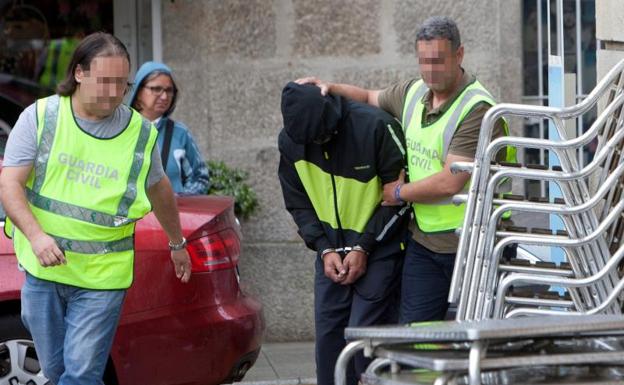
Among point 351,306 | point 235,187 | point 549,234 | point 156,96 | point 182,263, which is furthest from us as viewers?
point 235,187

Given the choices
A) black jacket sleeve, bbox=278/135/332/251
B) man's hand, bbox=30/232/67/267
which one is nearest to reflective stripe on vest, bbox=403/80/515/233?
black jacket sleeve, bbox=278/135/332/251

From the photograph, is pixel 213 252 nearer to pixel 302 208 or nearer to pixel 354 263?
pixel 302 208

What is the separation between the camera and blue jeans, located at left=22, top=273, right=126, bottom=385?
17.0 ft

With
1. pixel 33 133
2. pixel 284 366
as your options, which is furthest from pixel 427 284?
pixel 284 366

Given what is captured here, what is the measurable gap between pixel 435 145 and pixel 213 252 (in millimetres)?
1373

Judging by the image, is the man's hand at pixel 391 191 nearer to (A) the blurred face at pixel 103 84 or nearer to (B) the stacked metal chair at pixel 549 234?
(B) the stacked metal chair at pixel 549 234

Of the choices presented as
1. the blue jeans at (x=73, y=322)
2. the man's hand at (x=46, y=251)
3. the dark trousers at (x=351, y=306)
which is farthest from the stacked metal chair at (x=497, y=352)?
the dark trousers at (x=351, y=306)

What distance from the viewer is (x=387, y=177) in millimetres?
5734

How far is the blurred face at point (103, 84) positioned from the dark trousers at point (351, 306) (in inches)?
51.9

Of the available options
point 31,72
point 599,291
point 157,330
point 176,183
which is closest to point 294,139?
point 157,330

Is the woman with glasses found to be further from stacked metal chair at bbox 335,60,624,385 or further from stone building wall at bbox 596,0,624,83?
stacked metal chair at bbox 335,60,624,385

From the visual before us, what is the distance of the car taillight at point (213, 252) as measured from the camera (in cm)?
625

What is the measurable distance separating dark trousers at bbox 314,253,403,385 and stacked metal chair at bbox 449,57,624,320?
1.09 m

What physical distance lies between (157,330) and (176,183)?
5.67ft
